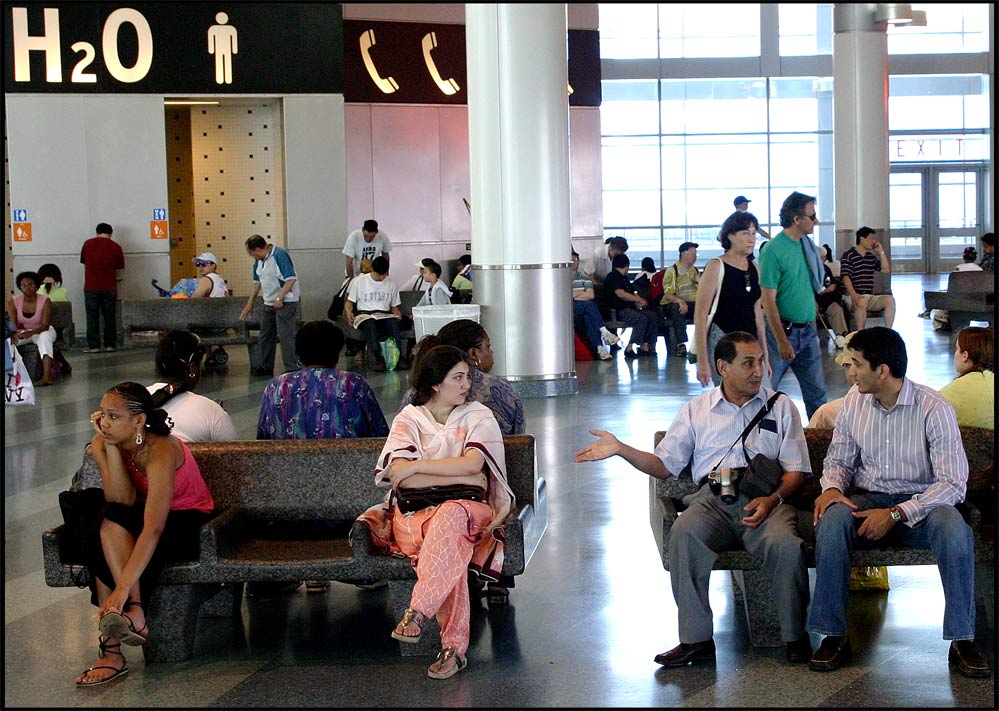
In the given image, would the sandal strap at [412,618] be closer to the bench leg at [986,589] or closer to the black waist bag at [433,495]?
the black waist bag at [433,495]

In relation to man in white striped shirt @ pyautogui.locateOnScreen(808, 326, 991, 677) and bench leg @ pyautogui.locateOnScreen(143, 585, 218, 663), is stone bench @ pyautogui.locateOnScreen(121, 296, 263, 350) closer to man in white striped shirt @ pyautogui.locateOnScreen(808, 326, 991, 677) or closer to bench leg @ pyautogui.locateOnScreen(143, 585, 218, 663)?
bench leg @ pyautogui.locateOnScreen(143, 585, 218, 663)

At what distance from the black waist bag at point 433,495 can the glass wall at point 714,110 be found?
27558 millimetres

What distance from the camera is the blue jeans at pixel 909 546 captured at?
4.16 metres

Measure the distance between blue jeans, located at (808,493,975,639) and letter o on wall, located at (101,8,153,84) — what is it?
16.3m

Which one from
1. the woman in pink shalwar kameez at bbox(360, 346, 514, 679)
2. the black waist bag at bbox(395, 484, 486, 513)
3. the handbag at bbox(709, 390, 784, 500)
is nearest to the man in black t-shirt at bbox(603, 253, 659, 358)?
the handbag at bbox(709, 390, 784, 500)

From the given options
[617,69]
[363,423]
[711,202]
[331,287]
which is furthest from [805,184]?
[363,423]

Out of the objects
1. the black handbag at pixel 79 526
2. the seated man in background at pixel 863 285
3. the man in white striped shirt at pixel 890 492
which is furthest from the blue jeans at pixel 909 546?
the seated man in background at pixel 863 285

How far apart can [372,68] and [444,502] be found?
17.6 m

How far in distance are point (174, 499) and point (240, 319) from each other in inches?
416

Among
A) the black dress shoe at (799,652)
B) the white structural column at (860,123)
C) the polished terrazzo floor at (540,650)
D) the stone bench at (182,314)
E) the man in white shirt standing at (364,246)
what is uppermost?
the white structural column at (860,123)

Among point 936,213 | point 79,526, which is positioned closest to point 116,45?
point 79,526

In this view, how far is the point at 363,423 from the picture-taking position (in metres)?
5.41

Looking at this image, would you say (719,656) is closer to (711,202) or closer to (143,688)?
(143,688)

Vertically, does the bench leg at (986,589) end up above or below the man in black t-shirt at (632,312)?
below
